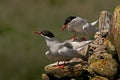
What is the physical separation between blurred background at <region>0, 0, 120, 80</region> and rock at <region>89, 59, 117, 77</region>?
7705mm

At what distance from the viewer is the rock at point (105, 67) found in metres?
20.7

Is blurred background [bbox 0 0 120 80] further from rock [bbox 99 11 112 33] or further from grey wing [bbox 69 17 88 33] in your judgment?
rock [bbox 99 11 112 33]

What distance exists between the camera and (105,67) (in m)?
20.7

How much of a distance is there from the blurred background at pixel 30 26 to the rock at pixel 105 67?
771 centimetres

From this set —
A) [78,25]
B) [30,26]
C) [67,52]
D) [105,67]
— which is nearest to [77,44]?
[67,52]

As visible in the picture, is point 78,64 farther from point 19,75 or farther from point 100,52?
point 19,75

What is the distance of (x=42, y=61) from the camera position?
29734mm

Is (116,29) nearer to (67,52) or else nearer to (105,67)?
(105,67)

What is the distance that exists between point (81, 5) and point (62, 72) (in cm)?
1600

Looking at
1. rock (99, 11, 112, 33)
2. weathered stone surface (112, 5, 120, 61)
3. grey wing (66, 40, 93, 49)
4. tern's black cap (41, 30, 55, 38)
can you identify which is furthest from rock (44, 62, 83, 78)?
rock (99, 11, 112, 33)

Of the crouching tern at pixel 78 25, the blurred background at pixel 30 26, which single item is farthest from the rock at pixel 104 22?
the blurred background at pixel 30 26

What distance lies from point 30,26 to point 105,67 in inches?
597

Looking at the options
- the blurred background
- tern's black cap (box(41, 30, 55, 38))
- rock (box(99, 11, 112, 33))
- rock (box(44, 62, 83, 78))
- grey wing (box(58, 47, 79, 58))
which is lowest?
the blurred background

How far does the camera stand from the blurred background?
29.2 metres
